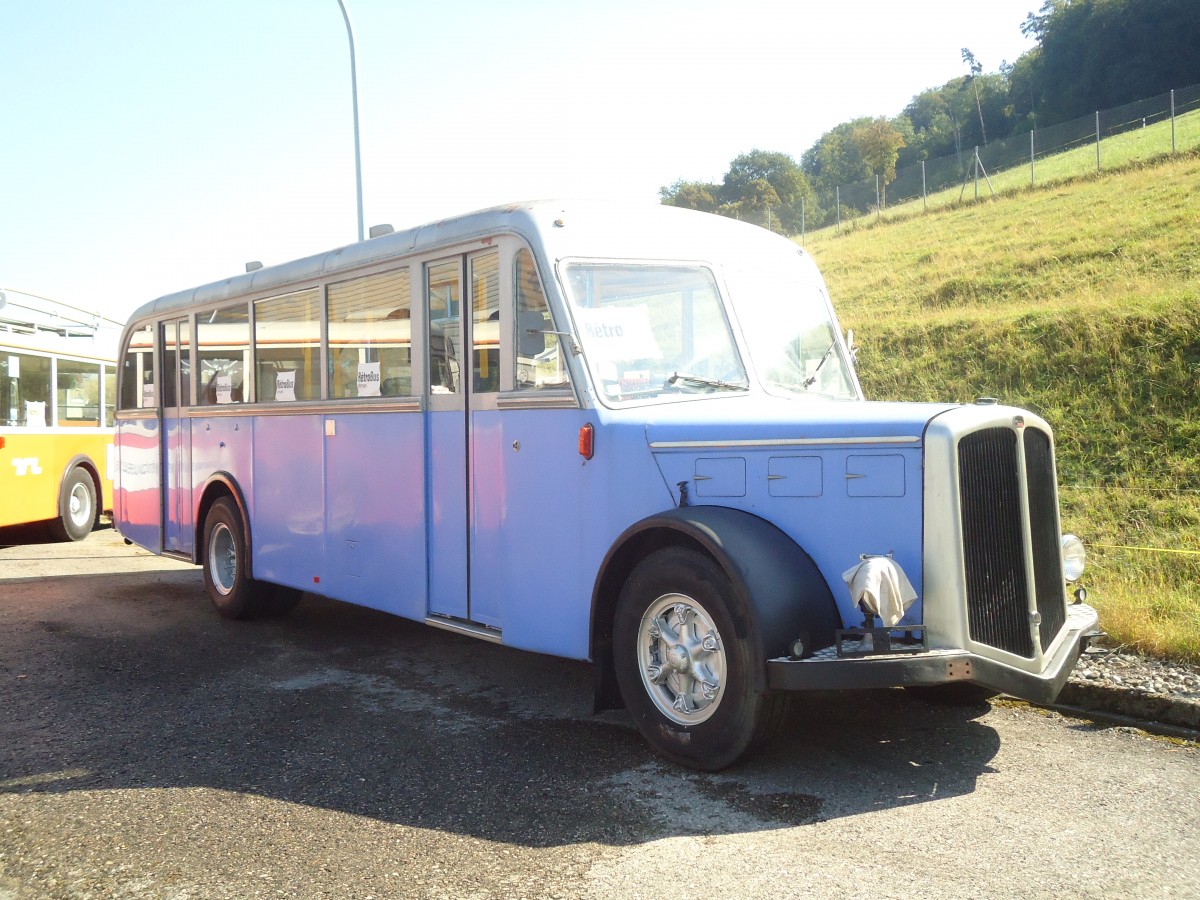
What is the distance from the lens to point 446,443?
669 cm

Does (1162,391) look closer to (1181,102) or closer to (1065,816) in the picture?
(1065,816)

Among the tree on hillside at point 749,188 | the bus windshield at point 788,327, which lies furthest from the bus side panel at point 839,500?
the tree on hillside at point 749,188

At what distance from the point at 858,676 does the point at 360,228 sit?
47.4ft

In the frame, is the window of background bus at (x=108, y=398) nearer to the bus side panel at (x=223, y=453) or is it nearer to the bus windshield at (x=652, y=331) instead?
the bus side panel at (x=223, y=453)

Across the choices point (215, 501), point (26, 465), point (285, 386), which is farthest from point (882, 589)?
point (26, 465)

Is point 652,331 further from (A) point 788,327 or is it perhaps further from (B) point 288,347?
(B) point 288,347

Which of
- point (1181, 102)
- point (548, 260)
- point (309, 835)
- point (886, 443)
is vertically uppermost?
point (1181, 102)

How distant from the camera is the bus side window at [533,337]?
575 cm

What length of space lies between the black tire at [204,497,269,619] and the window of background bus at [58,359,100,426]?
7098mm

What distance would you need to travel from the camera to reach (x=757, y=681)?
182 inches

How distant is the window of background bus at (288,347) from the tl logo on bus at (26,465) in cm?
706

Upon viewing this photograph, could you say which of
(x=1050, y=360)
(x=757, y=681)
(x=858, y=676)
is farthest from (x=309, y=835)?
(x=1050, y=360)

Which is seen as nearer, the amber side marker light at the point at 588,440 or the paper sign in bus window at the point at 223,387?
the amber side marker light at the point at 588,440

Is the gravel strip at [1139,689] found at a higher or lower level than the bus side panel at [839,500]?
lower
